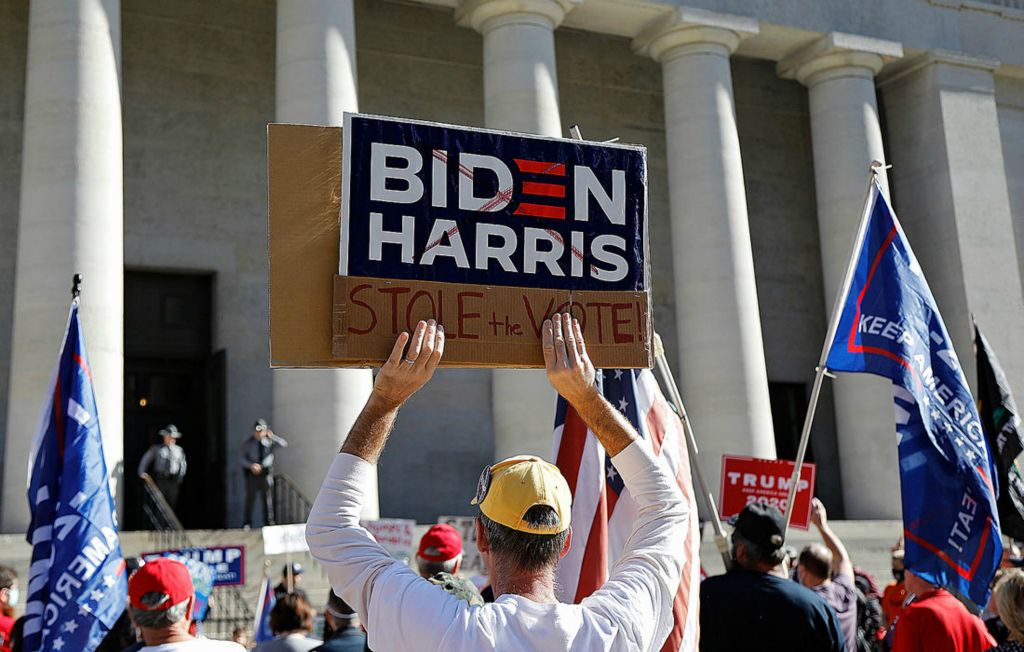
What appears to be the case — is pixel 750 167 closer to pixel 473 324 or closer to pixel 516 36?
pixel 516 36

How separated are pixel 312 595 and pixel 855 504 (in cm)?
1273

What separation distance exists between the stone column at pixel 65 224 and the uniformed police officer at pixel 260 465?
2.38 metres

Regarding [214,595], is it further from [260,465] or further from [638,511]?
[638,511]

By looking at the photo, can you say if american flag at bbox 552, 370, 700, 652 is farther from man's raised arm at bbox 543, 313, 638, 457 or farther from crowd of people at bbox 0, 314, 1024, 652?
man's raised arm at bbox 543, 313, 638, 457

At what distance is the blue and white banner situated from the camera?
381 centimetres

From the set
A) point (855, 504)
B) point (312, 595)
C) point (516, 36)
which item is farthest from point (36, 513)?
point (855, 504)

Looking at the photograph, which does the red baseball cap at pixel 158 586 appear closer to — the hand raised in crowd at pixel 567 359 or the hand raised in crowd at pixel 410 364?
the hand raised in crowd at pixel 410 364

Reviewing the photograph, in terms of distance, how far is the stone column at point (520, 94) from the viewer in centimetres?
2258

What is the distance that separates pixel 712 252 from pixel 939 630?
61.0 ft

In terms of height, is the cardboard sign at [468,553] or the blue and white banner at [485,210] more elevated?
the blue and white banner at [485,210]

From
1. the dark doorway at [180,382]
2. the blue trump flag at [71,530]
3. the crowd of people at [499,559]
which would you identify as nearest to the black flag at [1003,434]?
the crowd of people at [499,559]

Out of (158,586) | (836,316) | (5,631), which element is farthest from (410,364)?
(5,631)

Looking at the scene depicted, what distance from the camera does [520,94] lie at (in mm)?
23188

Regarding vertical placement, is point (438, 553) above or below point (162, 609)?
above
